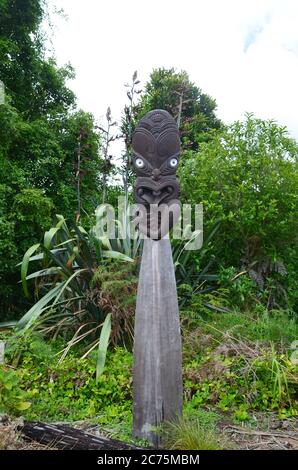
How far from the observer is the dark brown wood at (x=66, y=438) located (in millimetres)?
2574

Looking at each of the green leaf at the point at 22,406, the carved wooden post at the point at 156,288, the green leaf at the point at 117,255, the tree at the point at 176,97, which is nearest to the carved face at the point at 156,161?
the carved wooden post at the point at 156,288

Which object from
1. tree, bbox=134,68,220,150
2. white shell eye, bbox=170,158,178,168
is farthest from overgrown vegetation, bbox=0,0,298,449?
tree, bbox=134,68,220,150

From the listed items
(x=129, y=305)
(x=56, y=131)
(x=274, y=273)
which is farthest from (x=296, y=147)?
(x=56, y=131)

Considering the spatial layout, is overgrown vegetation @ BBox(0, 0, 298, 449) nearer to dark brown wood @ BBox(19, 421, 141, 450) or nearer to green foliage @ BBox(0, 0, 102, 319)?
green foliage @ BBox(0, 0, 102, 319)

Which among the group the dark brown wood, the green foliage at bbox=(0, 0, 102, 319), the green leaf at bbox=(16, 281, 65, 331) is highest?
the green foliage at bbox=(0, 0, 102, 319)

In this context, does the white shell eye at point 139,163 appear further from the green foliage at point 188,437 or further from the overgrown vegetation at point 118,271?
the green foliage at point 188,437

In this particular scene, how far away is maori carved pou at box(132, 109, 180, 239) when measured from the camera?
9.82 feet

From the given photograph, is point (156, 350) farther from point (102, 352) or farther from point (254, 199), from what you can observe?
point (254, 199)

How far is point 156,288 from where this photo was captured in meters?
2.88

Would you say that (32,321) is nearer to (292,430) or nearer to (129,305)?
(129,305)

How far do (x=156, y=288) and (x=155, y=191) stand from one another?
0.64m

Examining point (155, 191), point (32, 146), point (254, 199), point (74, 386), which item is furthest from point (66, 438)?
point (32, 146)

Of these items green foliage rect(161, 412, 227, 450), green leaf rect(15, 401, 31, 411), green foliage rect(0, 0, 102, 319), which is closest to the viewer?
green foliage rect(161, 412, 227, 450)

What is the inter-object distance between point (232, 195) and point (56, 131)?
3.69m
